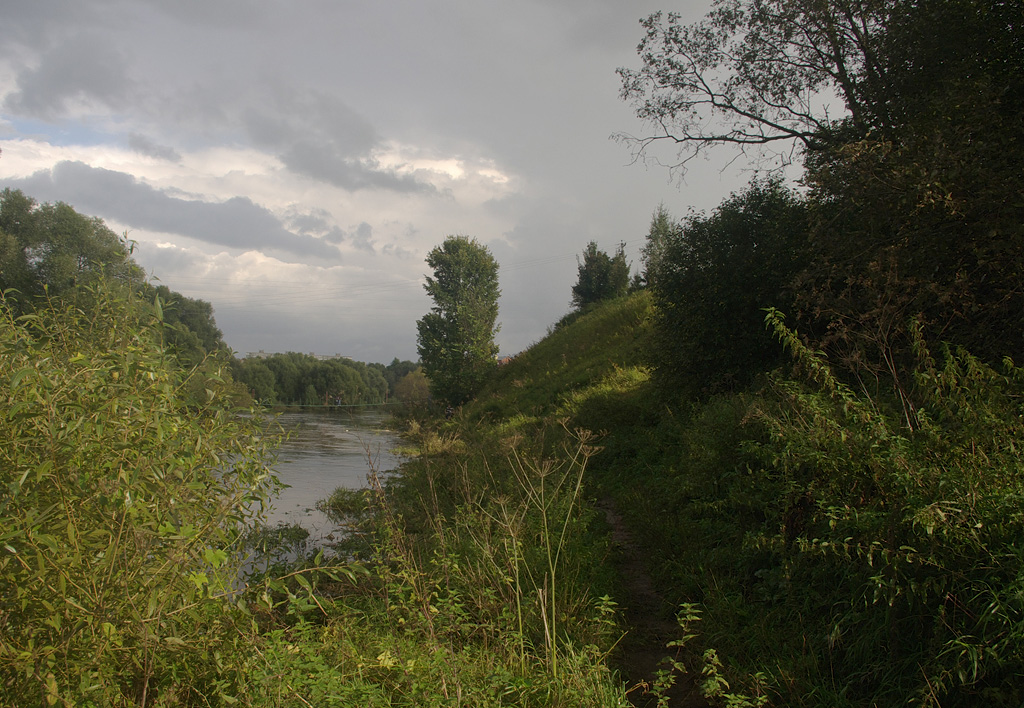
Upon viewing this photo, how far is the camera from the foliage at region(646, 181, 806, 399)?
10258 mm

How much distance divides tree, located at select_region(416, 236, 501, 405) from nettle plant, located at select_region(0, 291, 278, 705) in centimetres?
3060

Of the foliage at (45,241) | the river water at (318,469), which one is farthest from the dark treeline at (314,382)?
the river water at (318,469)

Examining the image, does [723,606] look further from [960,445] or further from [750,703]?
[960,445]

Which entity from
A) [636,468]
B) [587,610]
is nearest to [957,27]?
[636,468]

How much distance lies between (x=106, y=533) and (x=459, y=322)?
115ft

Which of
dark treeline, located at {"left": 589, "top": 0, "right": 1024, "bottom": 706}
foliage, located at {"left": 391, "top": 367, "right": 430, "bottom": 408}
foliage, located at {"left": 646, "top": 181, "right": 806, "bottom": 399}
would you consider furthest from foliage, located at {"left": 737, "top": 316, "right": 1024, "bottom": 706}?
foliage, located at {"left": 391, "top": 367, "right": 430, "bottom": 408}

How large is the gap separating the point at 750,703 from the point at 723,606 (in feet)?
4.34

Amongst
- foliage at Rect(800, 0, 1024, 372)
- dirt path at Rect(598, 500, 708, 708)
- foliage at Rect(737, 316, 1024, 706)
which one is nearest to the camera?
foliage at Rect(737, 316, 1024, 706)

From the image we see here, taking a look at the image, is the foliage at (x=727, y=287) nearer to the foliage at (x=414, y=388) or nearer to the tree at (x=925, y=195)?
the tree at (x=925, y=195)

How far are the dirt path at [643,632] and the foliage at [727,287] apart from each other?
191 inches

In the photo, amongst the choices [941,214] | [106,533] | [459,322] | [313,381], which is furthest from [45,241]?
[941,214]

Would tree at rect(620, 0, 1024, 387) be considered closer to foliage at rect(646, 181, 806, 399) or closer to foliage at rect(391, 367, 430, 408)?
foliage at rect(646, 181, 806, 399)

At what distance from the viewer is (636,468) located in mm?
10438

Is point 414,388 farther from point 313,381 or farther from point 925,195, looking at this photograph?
point 925,195
